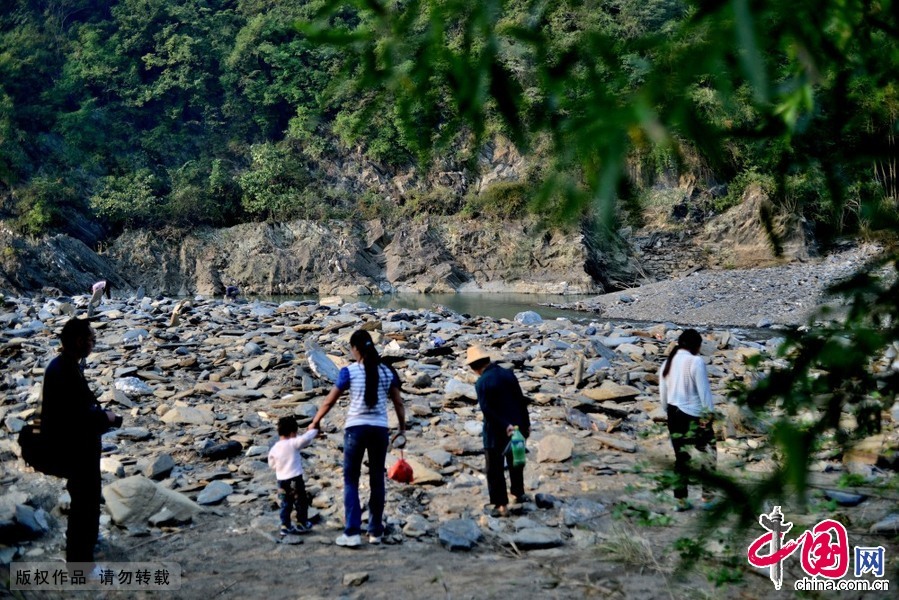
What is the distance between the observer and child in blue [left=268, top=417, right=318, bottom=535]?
4.82 meters

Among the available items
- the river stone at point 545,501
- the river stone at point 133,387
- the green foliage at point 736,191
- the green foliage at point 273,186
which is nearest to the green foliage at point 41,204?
the green foliage at point 273,186

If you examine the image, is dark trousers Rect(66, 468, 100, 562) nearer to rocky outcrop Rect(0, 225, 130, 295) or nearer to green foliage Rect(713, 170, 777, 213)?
rocky outcrop Rect(0, 225, 130, 295)

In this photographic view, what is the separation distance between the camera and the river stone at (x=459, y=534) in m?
4.56

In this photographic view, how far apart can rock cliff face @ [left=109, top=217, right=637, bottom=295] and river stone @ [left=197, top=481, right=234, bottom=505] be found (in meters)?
24.6

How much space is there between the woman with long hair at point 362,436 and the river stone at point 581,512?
130cm

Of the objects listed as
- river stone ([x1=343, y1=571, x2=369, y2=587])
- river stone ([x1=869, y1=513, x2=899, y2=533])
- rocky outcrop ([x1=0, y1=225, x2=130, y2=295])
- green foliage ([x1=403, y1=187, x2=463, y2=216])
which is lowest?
river stone ([x1=343, y1=571, x2=369, y2=587])

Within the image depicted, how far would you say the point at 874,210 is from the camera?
5.79 feet

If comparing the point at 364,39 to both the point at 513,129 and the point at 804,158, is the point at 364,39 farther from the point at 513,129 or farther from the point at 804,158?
the point at 804,158

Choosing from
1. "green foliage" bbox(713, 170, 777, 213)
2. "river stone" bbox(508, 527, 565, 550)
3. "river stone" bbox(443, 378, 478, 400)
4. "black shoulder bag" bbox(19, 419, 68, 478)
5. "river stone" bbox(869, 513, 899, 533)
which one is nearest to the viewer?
"black shoulder bag" bbox(19, 419, 68, 478)

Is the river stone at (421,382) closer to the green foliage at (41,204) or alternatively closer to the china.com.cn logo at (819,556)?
the china.com.cn logo at (819,556)

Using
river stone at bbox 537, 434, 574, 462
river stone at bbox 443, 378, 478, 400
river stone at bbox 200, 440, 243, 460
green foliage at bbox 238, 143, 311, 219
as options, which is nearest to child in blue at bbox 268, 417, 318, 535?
river stone at bbox 200, 440, 243, 460

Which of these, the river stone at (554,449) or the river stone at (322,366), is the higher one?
the river stone at (322,366)

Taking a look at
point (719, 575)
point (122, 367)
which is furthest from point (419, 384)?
point (719, 575)

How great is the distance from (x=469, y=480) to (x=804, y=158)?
435 cm
